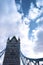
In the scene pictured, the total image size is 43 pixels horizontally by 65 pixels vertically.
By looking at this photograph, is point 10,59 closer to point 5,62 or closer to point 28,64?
point 5,62

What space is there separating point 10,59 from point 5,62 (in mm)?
2090

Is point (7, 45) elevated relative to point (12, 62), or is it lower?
elevated

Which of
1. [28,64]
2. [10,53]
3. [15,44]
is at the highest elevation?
[15,44]

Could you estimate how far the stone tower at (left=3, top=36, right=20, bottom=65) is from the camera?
158 feet

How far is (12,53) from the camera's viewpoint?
164 feet

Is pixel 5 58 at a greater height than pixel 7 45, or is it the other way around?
pixel 7 45

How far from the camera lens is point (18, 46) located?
51.9 metres

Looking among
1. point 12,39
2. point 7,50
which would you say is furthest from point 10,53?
point 12,39

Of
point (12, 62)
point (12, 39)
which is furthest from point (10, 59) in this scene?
point (12, 39)

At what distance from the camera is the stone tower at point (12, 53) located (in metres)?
48.1

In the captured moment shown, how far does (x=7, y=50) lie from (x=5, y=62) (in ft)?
16.1

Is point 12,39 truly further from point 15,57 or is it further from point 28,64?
point 28,64

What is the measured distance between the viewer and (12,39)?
53906 mm

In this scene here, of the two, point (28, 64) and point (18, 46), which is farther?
point (18, 46)
